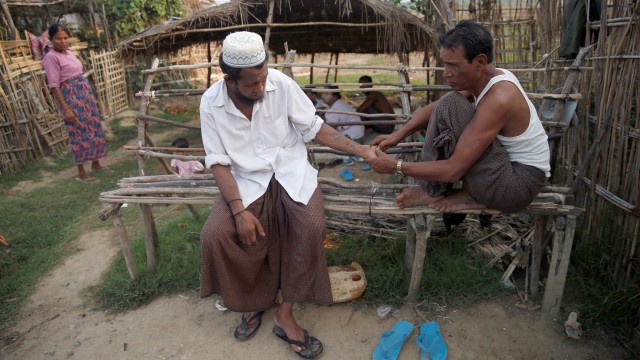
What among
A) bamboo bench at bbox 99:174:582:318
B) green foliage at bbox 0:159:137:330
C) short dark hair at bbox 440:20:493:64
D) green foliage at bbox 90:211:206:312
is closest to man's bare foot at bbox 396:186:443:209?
bamboo bench at bbox 99:174:582:318

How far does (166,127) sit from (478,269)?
7.66 m

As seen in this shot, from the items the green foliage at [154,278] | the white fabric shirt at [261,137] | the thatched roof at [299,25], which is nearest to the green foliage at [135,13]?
the thatched roof at [299,25]

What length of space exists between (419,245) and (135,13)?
969 cm

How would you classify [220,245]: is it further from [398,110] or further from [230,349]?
[398,110]

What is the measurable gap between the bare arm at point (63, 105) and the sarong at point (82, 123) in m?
0.12

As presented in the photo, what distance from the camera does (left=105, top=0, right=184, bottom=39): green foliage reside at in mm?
9547

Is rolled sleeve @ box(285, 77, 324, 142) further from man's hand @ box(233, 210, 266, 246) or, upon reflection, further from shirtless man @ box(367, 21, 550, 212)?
man's hand @ box(233, 210, 266, 246)

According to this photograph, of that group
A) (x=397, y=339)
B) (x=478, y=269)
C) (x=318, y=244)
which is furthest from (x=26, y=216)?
(x=478, y=269)

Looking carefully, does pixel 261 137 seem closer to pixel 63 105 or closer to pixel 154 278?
pixel 154 278

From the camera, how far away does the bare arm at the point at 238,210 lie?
2.30m

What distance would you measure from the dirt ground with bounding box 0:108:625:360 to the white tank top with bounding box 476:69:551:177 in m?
0.98

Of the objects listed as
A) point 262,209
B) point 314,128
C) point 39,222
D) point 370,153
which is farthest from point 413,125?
point 39,222

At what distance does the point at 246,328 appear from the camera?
2.62m

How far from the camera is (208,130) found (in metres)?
2.44
